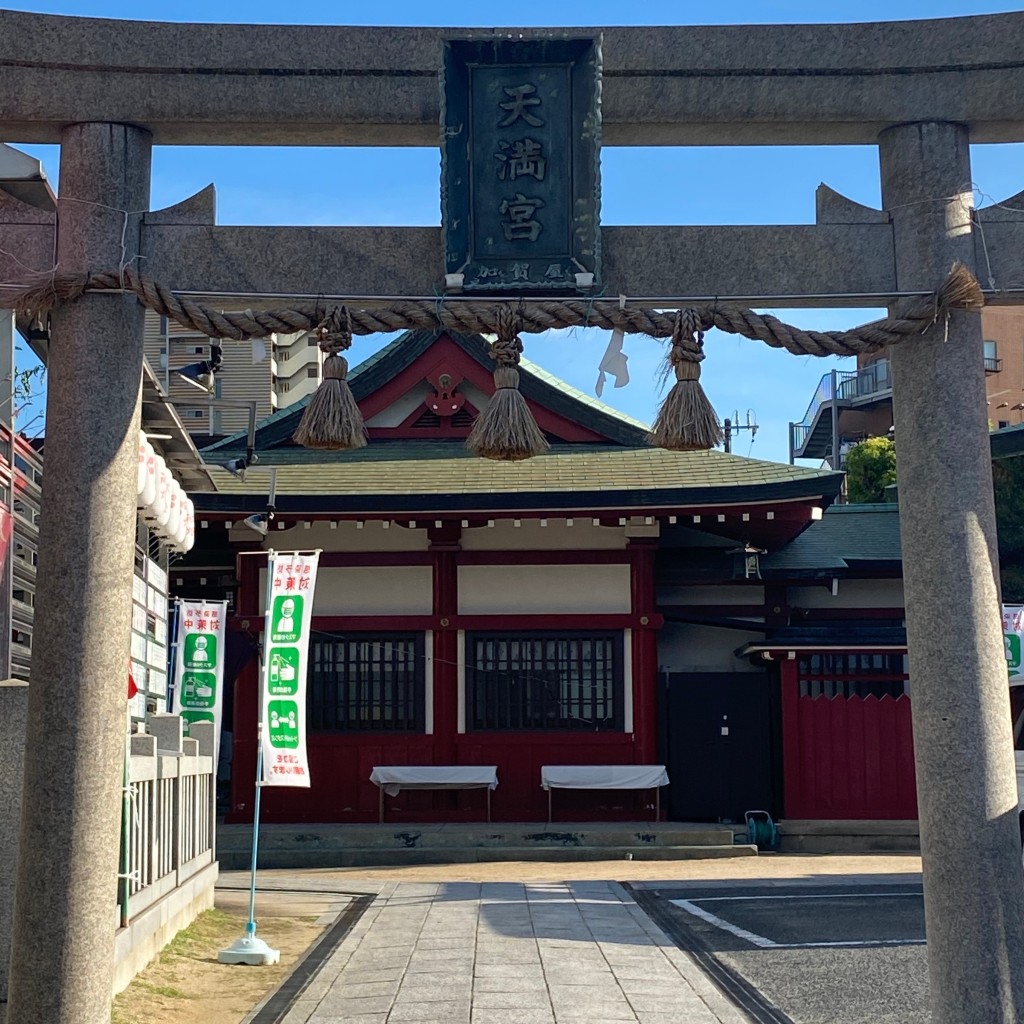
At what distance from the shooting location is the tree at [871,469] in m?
32.2

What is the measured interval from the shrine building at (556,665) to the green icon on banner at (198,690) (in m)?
3.98

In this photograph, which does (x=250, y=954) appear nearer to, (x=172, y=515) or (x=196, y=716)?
(x=172, y=515)

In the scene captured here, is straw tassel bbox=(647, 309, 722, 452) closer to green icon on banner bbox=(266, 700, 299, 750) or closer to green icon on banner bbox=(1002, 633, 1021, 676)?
green icon on banner bbox=(266, 700, 299, 750)

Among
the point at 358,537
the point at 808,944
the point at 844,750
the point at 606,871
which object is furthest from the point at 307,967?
the point at 844,750

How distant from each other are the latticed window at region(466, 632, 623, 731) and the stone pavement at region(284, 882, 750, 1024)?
6.20 metres

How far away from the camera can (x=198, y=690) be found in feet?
46.3

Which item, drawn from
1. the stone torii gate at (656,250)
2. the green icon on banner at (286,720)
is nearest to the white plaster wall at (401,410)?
the green icon on banner at (286,720)

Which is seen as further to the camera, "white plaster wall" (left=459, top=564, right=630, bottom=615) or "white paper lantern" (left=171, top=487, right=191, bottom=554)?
"white plaster wall" (left=459, top=564, right=630, bottom=615)

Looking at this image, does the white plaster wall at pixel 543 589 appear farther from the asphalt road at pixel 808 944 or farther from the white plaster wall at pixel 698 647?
the asphalt road at pixel 808 944

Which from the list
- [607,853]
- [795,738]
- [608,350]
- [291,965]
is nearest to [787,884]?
[607,853]

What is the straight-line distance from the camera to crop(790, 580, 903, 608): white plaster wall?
19906 millimetres

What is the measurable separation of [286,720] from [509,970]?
2941mm

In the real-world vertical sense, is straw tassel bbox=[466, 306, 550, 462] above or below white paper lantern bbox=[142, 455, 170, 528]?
below

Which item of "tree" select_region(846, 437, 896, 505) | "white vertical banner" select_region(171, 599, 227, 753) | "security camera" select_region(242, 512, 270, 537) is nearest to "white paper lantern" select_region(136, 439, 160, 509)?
"white vertical banner" select_region(171, 599, 227, 753)
